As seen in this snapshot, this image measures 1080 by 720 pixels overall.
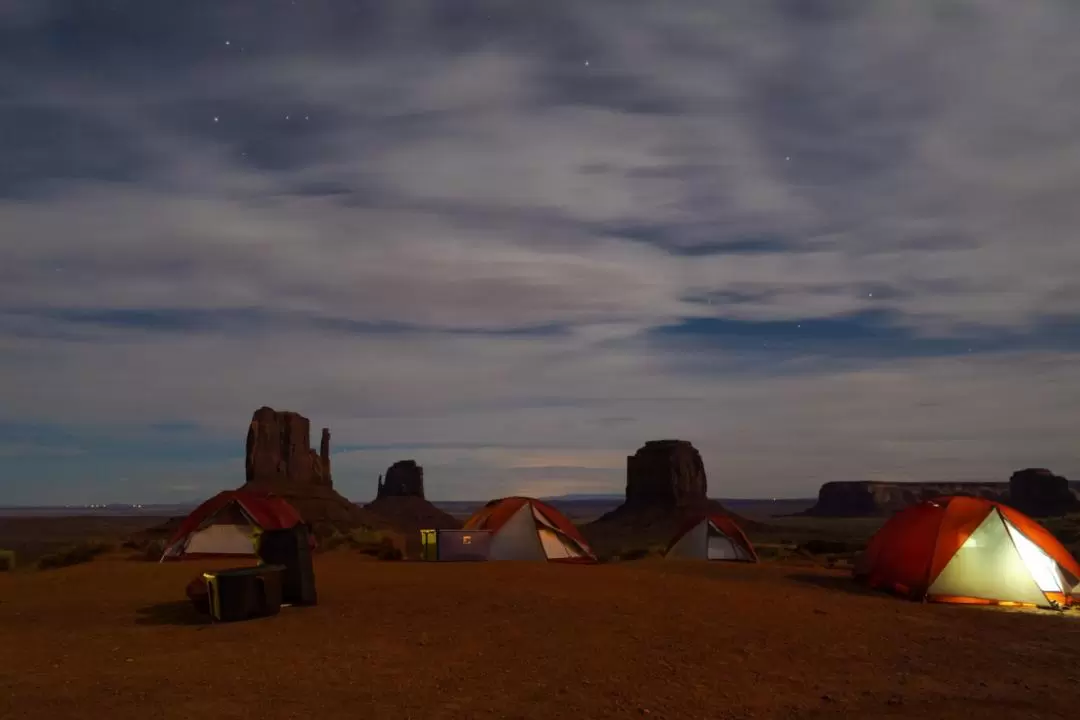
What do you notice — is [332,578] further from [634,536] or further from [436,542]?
[634,536]

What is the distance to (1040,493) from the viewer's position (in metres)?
141

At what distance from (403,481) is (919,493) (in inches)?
4481

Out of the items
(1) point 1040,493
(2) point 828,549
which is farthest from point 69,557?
(1) point 1040,493

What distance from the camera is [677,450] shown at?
114188 mm

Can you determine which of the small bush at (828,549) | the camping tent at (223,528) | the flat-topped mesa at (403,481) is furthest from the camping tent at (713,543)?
the flat-topped mesa at (403,481)

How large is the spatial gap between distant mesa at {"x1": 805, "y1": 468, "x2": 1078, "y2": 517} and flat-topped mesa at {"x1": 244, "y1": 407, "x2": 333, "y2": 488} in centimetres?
10565

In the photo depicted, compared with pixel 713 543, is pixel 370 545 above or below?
above

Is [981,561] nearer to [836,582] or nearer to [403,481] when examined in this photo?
[836,582]

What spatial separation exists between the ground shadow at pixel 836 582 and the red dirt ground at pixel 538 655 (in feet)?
0.71

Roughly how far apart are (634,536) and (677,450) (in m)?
28.8

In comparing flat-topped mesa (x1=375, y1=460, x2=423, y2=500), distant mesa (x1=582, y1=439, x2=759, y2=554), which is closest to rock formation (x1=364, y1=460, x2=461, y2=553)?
flat-topped mesa (x1=375, y1=460, x2=423, y2=500)

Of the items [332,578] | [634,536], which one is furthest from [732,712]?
[634,536]

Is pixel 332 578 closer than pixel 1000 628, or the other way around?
Answer: pixel 1000 628

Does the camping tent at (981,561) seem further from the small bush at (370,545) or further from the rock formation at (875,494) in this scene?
the rock formation at (875,494)
